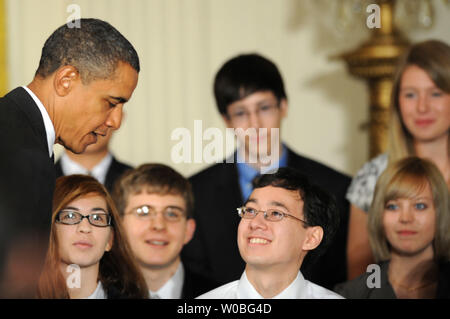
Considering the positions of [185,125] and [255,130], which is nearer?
[255,130]

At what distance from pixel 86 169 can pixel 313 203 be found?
65 cm

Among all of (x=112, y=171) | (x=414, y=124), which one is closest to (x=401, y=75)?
(x=414, y=124)

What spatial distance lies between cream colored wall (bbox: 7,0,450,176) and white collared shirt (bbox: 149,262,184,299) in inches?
26.6

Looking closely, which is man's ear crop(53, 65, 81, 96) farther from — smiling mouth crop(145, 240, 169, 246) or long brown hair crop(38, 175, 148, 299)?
smiling mouth crop(145, 240, 169, 246)

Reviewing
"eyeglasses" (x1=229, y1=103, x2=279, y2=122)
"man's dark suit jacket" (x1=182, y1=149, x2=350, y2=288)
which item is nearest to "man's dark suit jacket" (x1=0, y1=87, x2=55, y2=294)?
"man's dark suit jacket" (x1=182, y1=149, x2=350, y2=288)

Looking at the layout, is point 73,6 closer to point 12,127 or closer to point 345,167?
point 12,127

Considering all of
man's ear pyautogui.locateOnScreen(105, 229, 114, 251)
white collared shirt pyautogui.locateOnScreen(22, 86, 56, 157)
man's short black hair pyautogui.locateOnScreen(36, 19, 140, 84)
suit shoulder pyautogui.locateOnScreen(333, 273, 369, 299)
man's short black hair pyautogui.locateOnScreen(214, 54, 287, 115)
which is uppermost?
man's short black hair pyautogui.locateOnScreen(214, 54, 287, 115)

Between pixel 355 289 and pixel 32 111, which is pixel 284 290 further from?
pixel 32 111

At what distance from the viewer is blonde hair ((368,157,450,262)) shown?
126cm

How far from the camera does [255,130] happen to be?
140 centimetres

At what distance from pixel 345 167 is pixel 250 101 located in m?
1.13

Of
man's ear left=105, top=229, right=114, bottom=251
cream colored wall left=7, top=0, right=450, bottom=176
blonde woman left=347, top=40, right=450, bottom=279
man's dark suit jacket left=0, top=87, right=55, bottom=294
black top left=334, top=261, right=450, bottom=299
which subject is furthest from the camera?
cream colored wall left=7, top=0, right=450, bottom=176

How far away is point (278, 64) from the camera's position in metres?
2.50
